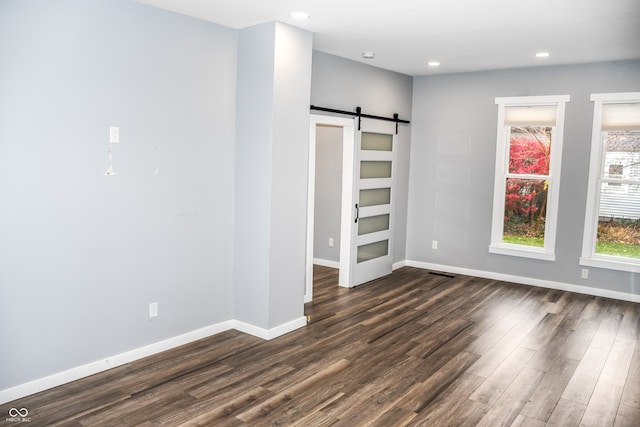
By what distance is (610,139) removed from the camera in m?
5.77

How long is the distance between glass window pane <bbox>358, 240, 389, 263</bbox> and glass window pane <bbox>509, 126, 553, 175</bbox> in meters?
1.89

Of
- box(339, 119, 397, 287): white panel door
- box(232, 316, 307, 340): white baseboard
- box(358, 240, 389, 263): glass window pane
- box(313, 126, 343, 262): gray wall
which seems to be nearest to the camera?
box(232, 316, 307, 340): white baseboard

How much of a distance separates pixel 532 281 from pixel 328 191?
9.45 feet

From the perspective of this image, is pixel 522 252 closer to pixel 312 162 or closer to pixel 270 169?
pixel 312 162

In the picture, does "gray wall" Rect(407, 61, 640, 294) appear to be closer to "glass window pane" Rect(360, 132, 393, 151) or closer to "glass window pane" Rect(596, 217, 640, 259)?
"glass window pane" Rect(596, 217, 640, 259)

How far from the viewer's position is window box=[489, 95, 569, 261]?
6090 millimetres

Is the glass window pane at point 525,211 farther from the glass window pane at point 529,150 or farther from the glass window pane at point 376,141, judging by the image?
the glass window pane at point 376,141

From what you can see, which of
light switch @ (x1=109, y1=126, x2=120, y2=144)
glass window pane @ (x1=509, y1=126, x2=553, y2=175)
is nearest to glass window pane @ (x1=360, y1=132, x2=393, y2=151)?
glass window pane @ (x1=509, y1=126, x2=553, y2=175)

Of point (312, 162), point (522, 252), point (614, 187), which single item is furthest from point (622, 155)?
point (312, 162)

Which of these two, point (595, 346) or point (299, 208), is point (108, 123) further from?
point (595, 346)

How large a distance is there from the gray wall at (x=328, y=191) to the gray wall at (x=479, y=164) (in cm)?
112

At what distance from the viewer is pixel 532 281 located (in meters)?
6.32

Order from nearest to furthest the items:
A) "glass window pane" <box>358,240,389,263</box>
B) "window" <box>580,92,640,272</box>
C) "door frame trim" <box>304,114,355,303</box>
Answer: "door frame trim" <box>304,114,355,303</box> < "window" <box>580,92,640,272</box> < "glass window pane" <box>358,240,389,263</box>

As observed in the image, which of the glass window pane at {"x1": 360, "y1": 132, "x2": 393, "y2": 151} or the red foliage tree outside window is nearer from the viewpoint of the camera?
the glass window pane at {"x1": 360, "y1": 132, "x2": 393, "y2": 151}
